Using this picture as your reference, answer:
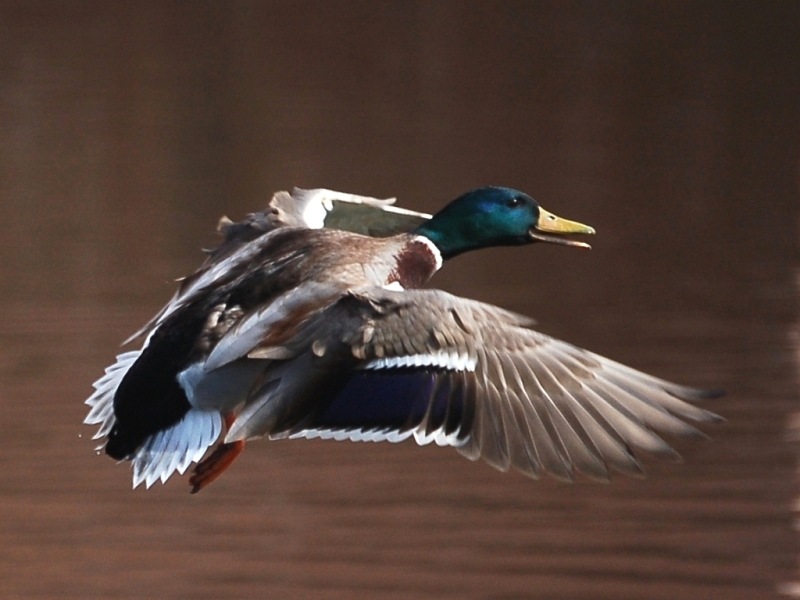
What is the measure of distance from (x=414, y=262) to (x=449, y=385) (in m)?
0.72

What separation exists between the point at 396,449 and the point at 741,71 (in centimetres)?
727

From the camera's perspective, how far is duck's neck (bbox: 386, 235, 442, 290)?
420 cm

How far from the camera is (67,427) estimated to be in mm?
5750

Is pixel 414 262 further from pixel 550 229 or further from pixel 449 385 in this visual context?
pixel 449 385

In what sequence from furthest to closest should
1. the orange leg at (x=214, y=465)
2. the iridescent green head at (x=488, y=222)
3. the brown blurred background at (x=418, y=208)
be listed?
the brown blurred background at (x=418, y=208), the iridescent green head at (x=488, y=222), the orange leg at (x=214, y=465)

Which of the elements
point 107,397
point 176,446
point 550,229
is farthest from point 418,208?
point 176,446

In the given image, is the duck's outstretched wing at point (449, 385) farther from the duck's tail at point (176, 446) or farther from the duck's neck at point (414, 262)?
the duck's neck at point (414, 262)

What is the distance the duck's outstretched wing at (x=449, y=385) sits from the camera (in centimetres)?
353

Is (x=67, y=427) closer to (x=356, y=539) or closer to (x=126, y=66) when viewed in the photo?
(x=356, y=539)

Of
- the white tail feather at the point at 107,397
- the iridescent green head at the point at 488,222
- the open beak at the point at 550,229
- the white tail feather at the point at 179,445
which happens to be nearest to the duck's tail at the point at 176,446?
the white tail feather at the point at 179,445

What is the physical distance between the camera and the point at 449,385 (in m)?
3.63

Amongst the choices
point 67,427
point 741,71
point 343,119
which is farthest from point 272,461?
point 741,71

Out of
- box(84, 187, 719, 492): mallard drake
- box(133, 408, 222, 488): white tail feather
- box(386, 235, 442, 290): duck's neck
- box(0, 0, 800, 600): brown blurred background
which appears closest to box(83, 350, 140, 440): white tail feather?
box(84, 187, 719, 492): mallard drake

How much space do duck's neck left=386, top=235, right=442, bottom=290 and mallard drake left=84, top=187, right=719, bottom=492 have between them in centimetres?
8
